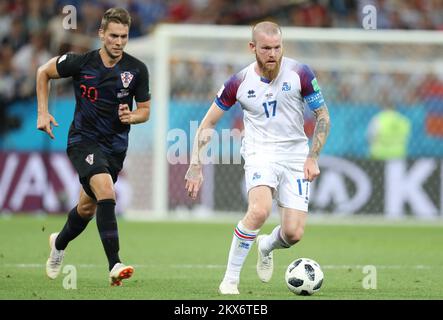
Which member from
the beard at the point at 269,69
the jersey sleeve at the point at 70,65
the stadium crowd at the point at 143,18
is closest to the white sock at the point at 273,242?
the beard at the point at 269,69

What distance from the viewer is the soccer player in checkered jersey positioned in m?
8.29

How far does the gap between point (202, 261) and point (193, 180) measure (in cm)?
322

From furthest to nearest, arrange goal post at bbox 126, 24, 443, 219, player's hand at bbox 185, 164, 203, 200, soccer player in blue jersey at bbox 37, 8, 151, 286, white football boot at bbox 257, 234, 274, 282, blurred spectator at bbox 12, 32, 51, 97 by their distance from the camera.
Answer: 1. blurred spectator at bbox 12, 32, 51, 97
2. goal post at bbox 126, 24, 443, 219
3. white football boot at bbox 257, 234, 274, 282
4. soccer player in blue jersey at bbox 37, 8, 151, 286
5. player's hand at bbox 185, 164, 203, 200

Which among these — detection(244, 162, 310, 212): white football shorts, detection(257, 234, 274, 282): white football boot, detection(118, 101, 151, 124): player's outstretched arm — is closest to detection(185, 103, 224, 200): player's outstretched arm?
detection(244, 162, 310, 212): white football shorts

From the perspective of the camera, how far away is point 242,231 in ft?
27.1

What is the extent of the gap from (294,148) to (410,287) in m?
1.55

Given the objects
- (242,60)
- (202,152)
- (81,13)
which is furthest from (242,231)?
(81,13)

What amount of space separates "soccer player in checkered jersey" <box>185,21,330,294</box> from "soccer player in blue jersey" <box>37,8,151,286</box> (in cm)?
88

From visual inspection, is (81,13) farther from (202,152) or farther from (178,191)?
(202,152)

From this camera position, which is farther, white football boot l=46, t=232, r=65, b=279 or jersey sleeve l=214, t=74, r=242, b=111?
white football boot l=46, t=232, r=65, b=279

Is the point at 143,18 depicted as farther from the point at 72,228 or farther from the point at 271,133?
the point at 271,133

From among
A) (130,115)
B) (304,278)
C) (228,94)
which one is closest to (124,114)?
(130,115)

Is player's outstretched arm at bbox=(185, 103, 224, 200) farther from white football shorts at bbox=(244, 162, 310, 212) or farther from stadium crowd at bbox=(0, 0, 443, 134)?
stadium crowd at bbox=(0, 0, 443, 134)

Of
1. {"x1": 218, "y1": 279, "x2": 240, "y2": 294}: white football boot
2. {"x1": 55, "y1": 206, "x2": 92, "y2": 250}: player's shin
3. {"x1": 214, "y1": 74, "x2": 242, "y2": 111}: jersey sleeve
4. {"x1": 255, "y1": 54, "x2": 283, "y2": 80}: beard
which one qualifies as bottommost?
{"x1": 218, "y1": 279, "x2": 240, "y2": 294}: white football boot
